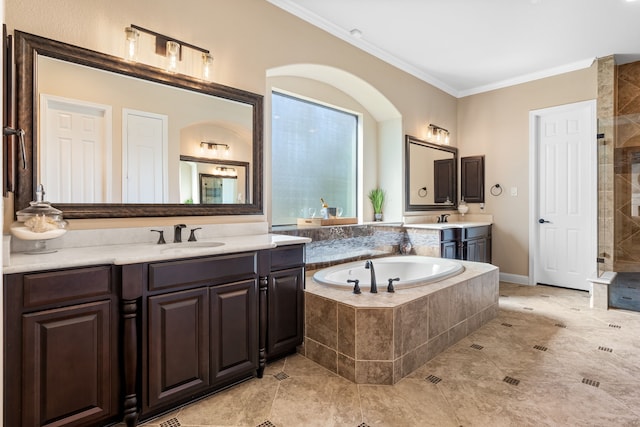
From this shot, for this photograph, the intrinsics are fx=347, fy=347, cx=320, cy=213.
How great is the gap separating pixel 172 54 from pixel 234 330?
1761 mm

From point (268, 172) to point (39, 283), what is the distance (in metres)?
1.75

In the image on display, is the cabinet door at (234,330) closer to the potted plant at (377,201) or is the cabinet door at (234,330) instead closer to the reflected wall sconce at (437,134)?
the potted plant at (377,201)

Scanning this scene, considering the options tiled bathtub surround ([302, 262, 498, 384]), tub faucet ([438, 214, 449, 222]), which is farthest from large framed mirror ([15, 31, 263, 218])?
tub faucet ([438, 214, 449, 222])

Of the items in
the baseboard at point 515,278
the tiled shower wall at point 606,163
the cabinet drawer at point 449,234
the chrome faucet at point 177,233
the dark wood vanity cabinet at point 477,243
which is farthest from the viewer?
the baseboard at point 515,278

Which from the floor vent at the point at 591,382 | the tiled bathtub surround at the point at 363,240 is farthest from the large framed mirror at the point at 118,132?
the floor vent at the point at 591,382

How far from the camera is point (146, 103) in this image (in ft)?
7.15

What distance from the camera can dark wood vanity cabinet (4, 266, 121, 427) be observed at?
1359 mm

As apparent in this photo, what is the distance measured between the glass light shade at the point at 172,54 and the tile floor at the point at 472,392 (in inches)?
80.3

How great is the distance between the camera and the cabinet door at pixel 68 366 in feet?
4.57

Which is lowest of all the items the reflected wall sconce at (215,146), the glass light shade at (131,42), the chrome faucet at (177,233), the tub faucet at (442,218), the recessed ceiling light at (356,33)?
the chrome faucet at (177,233)

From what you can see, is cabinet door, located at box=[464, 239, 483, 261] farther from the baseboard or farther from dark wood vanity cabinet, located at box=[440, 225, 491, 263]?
the baseboard

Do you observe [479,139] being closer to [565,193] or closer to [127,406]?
[565,193]

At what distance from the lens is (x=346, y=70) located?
3.46 m

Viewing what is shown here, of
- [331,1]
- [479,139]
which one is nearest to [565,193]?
[479,139]
